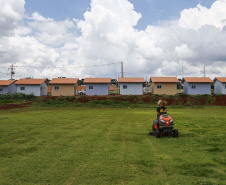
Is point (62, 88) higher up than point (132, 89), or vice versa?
point (62, 88)

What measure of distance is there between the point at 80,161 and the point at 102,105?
112 feet

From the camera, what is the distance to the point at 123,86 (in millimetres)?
53469

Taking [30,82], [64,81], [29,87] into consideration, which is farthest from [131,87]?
[29,87]

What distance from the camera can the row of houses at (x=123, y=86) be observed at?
53.0 metres

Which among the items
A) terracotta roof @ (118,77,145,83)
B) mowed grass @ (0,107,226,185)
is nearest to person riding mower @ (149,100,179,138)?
mowed grass @ (0,107,226,185)

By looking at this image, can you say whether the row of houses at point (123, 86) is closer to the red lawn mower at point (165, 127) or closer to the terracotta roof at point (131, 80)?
the terracotta roof at point (131, 80)

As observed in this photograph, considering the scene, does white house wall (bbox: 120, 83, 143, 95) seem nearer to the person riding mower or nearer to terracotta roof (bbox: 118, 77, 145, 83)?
terracotta roof (bbox: 118, 77, 145, 83)

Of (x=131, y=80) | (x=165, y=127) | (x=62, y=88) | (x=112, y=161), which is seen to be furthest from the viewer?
(x=62, y=88)

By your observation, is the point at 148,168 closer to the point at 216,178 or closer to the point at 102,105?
the point at 216,178

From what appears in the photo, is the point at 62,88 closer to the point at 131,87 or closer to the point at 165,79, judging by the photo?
the point at 131,87

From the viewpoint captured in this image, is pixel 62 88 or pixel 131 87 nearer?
pixel 131 87

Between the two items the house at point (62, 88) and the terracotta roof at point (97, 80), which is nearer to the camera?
the terracotta roof at point (97, 80)

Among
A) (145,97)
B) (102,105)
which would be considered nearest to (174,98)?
(145,97)

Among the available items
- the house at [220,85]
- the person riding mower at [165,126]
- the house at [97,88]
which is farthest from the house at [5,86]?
the house at [220,85]
